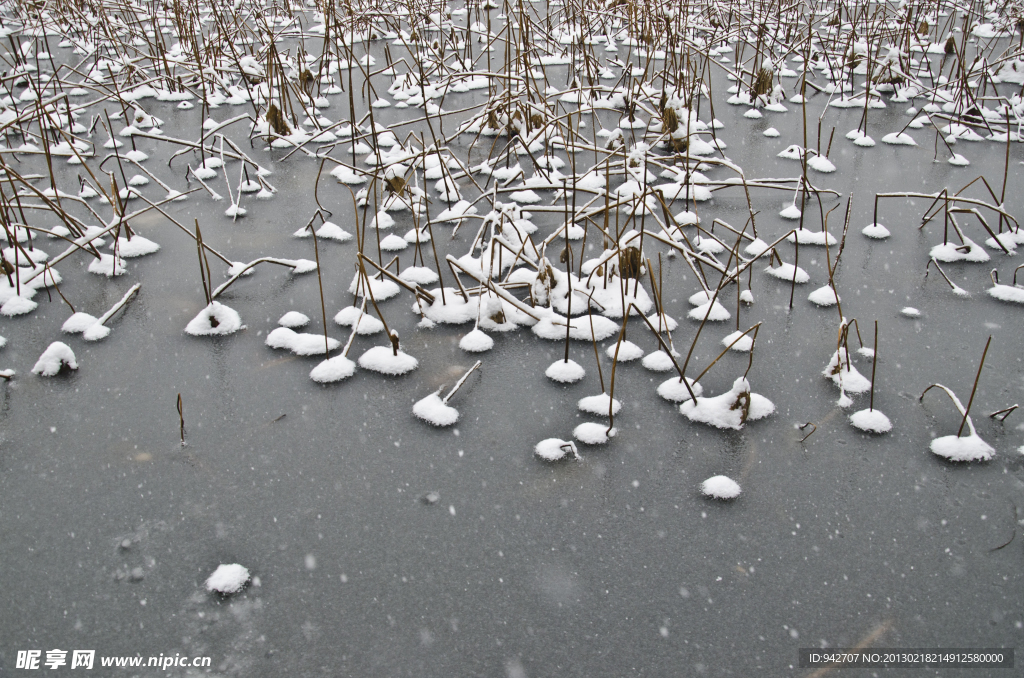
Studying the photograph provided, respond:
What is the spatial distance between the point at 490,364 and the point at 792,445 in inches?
29.9

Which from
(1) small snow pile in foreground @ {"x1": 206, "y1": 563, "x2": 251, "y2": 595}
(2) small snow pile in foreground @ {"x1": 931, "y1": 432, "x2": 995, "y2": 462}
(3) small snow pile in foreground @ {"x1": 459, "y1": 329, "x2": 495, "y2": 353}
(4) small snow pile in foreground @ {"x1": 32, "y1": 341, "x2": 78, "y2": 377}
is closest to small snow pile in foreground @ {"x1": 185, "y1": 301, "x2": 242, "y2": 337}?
(4) small snow pile in foreground @ {"x1": 32, "y1": 341, "x2": 78, "y2": 377}

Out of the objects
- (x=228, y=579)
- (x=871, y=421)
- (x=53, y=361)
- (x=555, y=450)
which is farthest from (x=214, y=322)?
(x=871, y=421)

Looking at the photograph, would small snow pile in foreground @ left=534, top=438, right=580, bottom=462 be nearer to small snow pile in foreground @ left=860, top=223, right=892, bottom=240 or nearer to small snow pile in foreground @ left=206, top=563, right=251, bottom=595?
small snow pile in foreground @ left=206, top=563, right=251, bottom=595

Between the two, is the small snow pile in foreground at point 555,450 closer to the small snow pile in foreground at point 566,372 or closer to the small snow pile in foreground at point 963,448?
the small snow pile in foreground at point 566,372

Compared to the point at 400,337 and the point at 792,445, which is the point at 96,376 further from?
the point at 792,445

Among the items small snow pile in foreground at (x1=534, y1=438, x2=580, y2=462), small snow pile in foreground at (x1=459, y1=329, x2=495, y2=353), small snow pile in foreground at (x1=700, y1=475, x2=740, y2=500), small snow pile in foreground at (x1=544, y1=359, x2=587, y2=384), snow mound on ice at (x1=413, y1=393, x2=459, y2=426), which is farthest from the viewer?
small snow pile in foreground at (x1=459, y1=329, x2=495, y2=353)

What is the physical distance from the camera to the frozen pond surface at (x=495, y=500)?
1222 mm

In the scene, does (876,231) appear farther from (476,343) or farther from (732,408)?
(476,343)

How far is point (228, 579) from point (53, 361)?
0.93 meters

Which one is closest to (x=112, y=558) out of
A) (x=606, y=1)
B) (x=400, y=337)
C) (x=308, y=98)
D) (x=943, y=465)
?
(x=400, y=337)

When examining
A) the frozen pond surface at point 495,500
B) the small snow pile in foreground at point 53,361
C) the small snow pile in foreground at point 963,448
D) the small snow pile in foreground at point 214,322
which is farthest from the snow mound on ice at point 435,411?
the small snow pile in foreground at point 963,448

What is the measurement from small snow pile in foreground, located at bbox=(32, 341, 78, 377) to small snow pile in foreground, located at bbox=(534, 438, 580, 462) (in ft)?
4.02

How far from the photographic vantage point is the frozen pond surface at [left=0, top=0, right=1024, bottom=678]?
122 cm

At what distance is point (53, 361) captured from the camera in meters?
1.85
